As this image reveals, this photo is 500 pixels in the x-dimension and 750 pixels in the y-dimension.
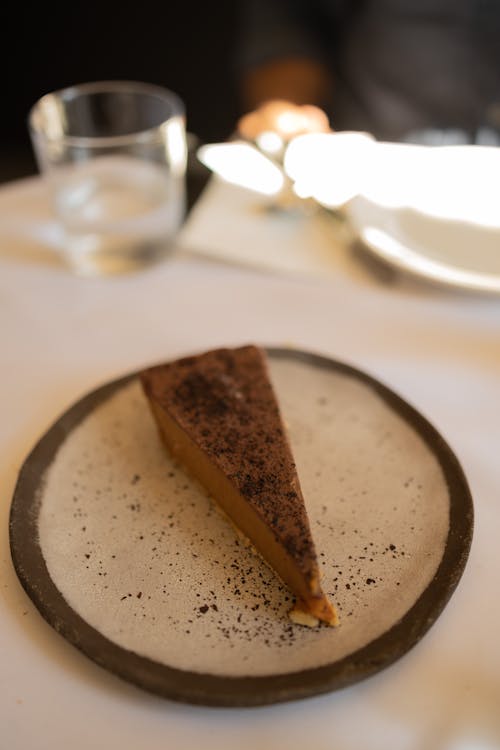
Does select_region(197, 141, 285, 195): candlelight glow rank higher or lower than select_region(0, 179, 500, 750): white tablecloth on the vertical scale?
higher

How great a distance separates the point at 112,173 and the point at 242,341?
39cm

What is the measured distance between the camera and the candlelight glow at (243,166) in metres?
1.20

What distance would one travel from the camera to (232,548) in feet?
2.14

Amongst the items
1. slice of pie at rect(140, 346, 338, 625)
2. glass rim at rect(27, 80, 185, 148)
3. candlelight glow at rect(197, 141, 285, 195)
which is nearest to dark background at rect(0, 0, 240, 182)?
candlelight glow at rect(197, 141, 285, 195)

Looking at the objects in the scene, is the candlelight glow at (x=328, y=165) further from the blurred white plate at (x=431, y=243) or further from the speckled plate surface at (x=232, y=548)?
the speckled plate surface at (x=232, y=548)

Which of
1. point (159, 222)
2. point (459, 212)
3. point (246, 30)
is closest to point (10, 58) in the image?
point (246, 30)

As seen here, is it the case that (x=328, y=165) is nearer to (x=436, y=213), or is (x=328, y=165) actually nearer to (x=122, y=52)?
(x=436, y=213)

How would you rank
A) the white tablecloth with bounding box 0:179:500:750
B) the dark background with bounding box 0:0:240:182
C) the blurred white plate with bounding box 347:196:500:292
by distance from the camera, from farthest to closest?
1. the dark background with bounding box 0:0:240:182
2. the blurred white plate with bounding box 347:196:500:292
3. the white tablecloth with bounding box 0:179:500:750

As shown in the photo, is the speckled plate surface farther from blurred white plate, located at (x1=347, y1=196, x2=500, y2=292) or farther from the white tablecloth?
blurred white plate, located at (x1=347, y1=196, x2=500, y2=292)

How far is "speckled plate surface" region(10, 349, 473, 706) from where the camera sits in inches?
21.4

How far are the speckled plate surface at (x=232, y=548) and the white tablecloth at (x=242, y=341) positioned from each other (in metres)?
0.03

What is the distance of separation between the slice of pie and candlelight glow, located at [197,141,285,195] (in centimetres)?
50

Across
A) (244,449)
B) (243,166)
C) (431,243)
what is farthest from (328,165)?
(244,449)

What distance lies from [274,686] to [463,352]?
546 millimetres
